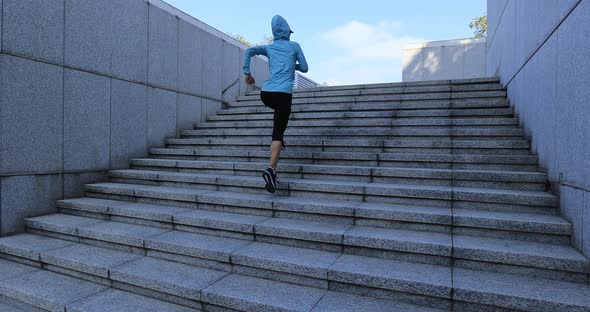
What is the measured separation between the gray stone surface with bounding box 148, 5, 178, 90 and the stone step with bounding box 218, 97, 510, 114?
1.74 meters

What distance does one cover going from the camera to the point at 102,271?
3.65m

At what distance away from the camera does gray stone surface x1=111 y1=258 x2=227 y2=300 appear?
3244 mm

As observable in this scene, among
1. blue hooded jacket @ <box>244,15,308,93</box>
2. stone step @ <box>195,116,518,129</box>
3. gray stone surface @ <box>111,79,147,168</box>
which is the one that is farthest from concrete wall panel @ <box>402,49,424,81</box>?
gray stone surface @ <box>111,79,147,168</box>

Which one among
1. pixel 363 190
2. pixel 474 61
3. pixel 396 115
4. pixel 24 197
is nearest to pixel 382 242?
pixel 363 190

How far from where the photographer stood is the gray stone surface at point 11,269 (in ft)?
12.6

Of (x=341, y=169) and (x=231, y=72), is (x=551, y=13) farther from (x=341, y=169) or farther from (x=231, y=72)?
(x=231, y=72)

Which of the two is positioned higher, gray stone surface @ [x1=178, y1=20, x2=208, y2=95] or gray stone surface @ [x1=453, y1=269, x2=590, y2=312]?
gray stone surface @ [x1=178, y1=20, x2=208, y2=95]

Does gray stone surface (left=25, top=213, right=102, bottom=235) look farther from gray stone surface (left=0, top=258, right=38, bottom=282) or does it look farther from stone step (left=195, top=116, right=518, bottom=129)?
stone step (left=195, top=116, right=518, bottom=129)

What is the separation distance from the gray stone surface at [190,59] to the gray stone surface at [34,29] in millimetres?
2602

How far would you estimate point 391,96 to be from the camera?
25.2ft

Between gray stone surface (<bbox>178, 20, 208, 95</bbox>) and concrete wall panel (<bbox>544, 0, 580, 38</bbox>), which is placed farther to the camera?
gray stone surface (<bbox>178, 20, 208, 95</bbox>)

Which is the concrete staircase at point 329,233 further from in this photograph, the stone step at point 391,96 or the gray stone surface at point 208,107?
the gray stone surface at point 208,107

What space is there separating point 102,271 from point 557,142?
4.68 metres

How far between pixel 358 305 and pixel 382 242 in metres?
0.74
